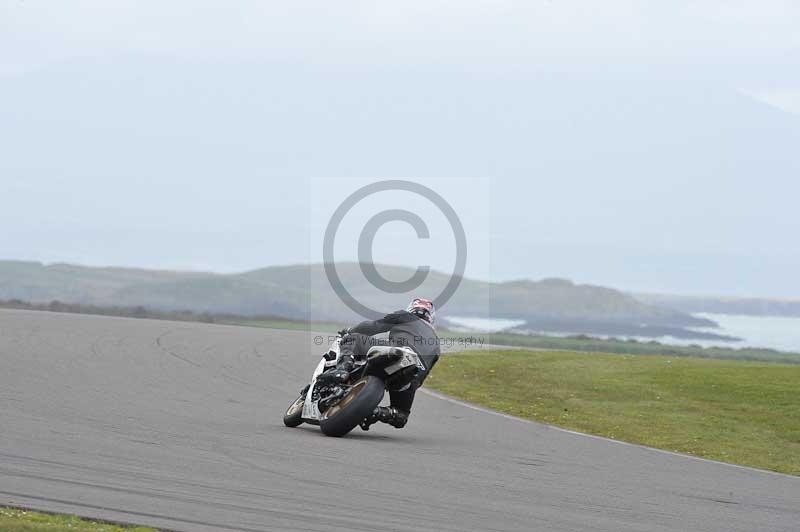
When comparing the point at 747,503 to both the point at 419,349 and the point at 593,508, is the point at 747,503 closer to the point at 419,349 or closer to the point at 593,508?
the point at 593,508

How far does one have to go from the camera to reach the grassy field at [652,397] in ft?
56.9

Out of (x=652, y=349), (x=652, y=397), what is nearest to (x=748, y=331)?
(x=652, y=349)

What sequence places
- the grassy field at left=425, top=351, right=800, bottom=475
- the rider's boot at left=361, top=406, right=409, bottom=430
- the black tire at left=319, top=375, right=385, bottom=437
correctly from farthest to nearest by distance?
the grassy field at left=425, top=351, right=800, bottom=475, the rider's boot at left=361, top=406, right=409, bottom=430, the black tire at left=319, top=375, right=385, bottom=437

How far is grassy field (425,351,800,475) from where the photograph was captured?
56.9ft

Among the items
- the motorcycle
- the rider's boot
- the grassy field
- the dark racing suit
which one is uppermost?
the dark racing suit

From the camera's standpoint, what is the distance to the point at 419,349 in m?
14.1

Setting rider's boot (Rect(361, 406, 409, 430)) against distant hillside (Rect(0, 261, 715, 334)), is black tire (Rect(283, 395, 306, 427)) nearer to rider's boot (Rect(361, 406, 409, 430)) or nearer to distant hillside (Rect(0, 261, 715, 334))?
rider's boot (Rect(361, 406, 409, 430))

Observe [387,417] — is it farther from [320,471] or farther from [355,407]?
[320,471]

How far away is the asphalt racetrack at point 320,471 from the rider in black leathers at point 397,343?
354 millimetres

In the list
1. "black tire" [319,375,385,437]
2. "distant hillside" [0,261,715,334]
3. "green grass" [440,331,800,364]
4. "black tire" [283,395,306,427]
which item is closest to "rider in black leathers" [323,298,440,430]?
"black tire" [319,375,385,437]

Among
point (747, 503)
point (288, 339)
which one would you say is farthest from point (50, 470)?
point (288, 339)

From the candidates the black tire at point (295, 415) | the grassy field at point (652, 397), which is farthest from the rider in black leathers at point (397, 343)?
the grassy field at point (652, 397)

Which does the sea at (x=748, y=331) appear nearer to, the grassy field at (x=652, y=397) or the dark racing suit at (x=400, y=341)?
the grassy field at (x=652, y=397)

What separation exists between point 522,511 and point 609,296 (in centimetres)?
10233
